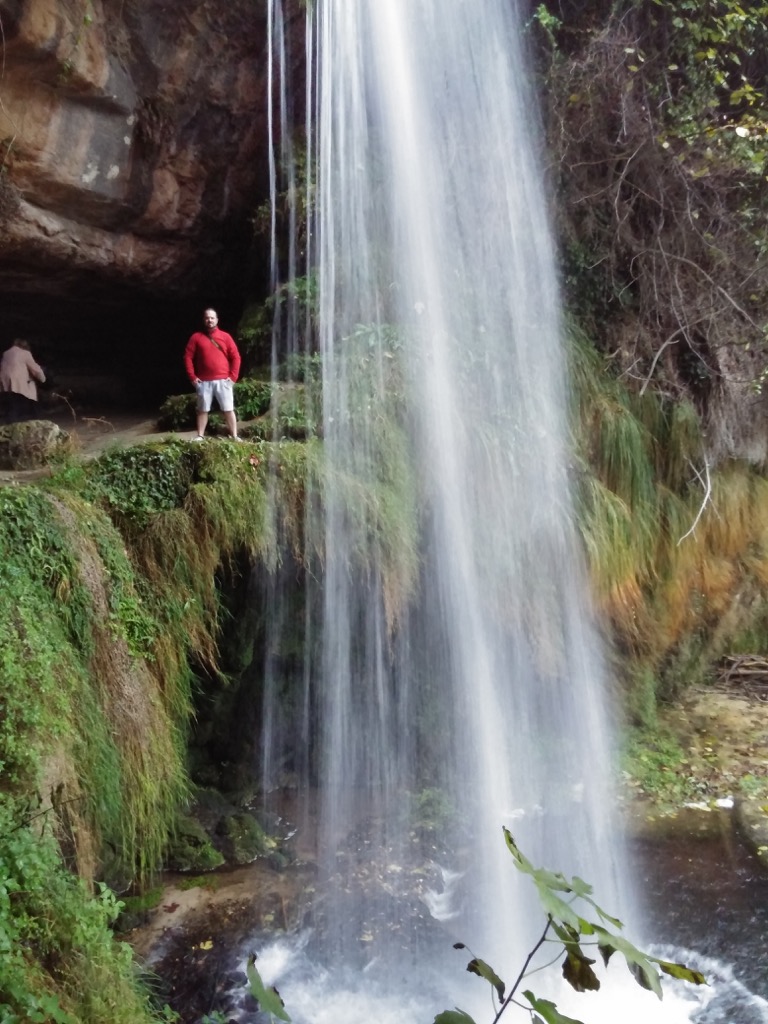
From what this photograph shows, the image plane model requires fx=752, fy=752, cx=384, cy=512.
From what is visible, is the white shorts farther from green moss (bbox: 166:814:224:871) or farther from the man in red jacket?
green moss (bbox: 166:814:224:871)

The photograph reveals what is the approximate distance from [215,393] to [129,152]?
122 inches

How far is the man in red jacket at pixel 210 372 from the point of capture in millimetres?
6109

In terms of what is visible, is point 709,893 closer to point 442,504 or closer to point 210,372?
point 442,504

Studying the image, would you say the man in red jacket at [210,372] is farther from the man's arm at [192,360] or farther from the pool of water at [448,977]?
the pool of water at [448,977]

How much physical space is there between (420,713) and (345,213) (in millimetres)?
4714

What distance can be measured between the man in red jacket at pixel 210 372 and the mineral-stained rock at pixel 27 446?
109 cm

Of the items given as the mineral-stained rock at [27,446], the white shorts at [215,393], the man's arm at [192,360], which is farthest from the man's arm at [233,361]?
the mineral-stained rock at [27,446]

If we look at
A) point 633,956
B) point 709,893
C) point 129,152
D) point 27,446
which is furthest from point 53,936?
point 129,152

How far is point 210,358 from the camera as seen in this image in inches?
242

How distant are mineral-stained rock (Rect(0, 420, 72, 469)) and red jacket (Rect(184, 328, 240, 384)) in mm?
1176

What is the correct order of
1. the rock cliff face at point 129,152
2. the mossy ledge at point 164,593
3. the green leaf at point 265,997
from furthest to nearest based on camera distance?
the rock cliff face at point 129,152, the mossy ledge at point 164,593, the green leaf at point 265,997

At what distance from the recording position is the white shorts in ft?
20.0

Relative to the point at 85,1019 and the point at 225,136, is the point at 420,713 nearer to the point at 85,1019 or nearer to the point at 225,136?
the point at 85,1019

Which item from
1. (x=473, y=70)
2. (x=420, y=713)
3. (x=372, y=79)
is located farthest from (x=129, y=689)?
(x=473, y=70)
